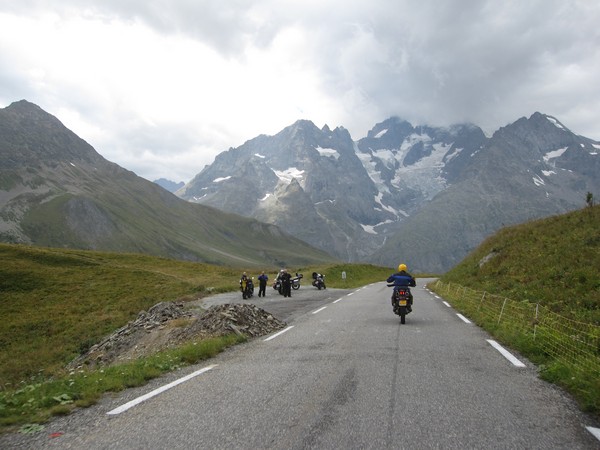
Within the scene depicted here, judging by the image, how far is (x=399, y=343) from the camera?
37.5 ft

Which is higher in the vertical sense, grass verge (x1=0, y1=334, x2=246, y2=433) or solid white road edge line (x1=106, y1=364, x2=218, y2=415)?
solid white road edge line (x1=106, y1=364, x2=218, y2=415)

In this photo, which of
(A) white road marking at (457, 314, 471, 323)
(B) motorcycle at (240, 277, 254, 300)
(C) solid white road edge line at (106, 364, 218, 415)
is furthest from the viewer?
(B) motorcycle at (240, 277, 254, 300)

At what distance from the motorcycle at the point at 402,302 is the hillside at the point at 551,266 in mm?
5513

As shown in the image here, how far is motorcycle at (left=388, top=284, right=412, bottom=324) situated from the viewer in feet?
50.8

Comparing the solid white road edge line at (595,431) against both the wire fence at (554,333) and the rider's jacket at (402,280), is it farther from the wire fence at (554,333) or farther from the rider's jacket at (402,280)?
the rider's jacket at (402,280)

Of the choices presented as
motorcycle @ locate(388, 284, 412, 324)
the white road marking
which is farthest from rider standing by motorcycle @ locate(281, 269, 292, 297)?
motorcycle @ locate(388, 284, 412, 324)

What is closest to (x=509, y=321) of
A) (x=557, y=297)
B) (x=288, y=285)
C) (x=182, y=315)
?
(x=557, y=297)

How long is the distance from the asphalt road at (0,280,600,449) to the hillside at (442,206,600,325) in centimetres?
803

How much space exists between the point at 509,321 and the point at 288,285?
1878cm

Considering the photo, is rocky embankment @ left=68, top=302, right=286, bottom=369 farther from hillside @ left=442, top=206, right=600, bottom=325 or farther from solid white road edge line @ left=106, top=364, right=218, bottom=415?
hillside @ left=442, top=206, right=600, bottom=325

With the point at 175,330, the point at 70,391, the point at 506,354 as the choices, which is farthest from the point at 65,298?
the point at 506,354

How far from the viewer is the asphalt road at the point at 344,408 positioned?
16.9ft

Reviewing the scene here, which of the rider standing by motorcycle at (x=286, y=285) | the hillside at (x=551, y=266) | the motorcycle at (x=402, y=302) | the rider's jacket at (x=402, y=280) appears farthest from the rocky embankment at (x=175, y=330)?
the hillside at (x=551, y=266)

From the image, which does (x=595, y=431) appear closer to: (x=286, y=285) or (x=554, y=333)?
(x=554, y=333)
